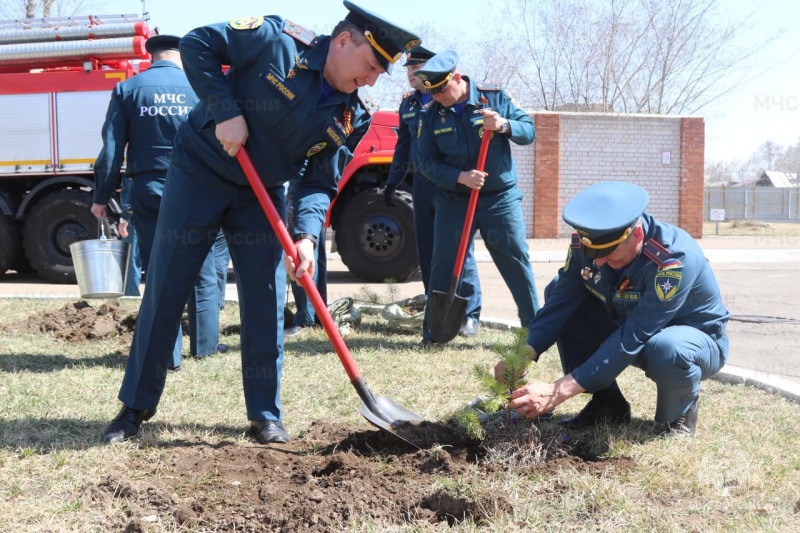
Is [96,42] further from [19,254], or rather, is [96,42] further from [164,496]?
[164,496]

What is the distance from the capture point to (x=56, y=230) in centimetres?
1020

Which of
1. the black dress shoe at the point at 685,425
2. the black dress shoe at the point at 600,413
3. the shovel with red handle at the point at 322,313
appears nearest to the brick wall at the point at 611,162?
the black dress shoe at the point at 600,413

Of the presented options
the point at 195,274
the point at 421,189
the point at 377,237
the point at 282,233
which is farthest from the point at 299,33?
the point at 377,237

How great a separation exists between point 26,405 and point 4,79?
7.87m

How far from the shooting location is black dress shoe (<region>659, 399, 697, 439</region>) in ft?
11.7

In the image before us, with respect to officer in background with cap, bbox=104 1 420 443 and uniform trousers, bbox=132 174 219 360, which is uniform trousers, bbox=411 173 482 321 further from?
officer in background with cap, bbox=104 1 420 443

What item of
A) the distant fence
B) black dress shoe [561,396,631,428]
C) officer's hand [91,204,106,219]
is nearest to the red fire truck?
officer's hand [91,204,106,219]

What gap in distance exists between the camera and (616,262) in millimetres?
3365

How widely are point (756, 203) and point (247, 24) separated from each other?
34.4 meters

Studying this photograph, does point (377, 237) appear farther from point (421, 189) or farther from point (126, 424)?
point (126, 424)

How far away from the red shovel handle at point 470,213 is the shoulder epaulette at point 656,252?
202 cm

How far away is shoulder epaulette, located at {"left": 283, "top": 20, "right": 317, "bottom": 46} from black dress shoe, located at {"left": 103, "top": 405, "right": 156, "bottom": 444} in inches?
68.4

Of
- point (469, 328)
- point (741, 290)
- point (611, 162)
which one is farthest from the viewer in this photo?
point (611, 162)

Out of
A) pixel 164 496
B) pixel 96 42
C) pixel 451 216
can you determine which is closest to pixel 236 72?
pixel 164 496
